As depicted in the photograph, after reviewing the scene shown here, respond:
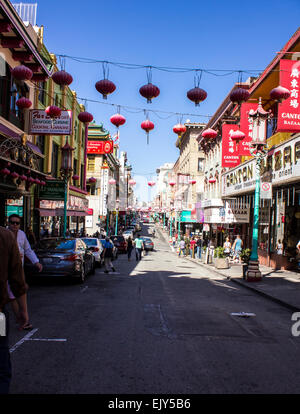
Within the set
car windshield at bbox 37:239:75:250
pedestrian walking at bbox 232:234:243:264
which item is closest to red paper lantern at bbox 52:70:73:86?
car windshield at bbox 37:239:75:250

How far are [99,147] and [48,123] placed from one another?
29.9m

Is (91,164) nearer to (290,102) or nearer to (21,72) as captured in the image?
(21,72)

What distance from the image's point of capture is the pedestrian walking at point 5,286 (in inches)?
130

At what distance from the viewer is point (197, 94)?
1120 centimetres

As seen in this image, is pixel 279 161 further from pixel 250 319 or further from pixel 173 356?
pixel 173 356

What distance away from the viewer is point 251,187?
2272 centimetres

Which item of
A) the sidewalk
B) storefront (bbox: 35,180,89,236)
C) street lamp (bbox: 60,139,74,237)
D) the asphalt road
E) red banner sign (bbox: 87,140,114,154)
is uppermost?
red banner sign (bbox: 87,140,114,154)

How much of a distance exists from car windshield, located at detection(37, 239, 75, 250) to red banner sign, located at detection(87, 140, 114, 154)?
33291 mm

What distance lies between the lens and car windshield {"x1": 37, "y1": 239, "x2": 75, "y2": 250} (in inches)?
506

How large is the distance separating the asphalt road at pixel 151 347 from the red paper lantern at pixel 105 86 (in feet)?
19.3

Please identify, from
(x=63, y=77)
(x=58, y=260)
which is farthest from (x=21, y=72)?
(x=58, y=260)

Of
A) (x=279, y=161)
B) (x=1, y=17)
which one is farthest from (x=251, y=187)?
(x=1, y=17)

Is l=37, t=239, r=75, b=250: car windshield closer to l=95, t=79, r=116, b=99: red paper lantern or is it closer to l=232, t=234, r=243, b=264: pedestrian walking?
l=95, t=79, r=116, b=99: red paper lantern

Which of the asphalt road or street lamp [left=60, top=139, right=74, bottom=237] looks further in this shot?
street lamp [left=60, top=139, right=74, bottom=237]
